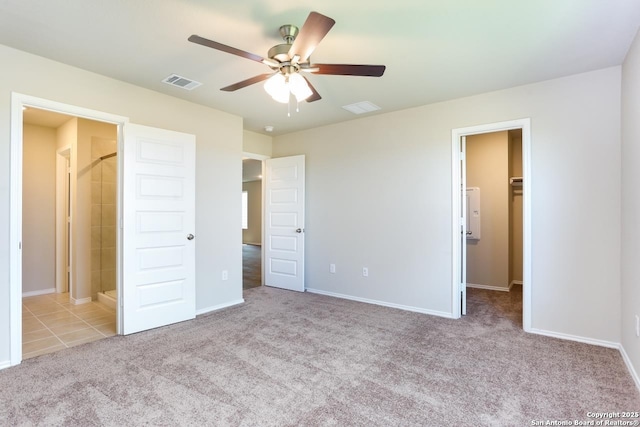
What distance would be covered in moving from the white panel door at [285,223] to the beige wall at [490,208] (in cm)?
280

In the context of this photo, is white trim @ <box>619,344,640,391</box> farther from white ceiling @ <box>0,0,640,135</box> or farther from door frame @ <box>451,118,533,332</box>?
white ceiling @ <box>0,0,640,135</box>

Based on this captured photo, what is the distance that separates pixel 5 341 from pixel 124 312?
85 centimetres

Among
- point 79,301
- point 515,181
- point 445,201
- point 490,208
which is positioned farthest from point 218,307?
point 515,181

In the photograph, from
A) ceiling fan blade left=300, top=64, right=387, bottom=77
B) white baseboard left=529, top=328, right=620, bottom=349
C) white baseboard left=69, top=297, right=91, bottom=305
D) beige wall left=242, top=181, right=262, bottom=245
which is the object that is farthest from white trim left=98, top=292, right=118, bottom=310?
beige wall left=242, top=181, right=262, bottom=245

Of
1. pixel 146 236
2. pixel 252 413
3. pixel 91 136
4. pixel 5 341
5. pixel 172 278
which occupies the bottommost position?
pixel 252 413

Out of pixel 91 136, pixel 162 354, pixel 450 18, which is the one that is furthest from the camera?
pixel 91 136

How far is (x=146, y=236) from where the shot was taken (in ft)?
11.0

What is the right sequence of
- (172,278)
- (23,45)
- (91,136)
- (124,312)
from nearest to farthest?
(23,45) → (124,312) → (172,278) → (91,136)

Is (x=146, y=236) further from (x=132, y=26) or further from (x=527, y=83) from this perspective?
(x=527, y=83)

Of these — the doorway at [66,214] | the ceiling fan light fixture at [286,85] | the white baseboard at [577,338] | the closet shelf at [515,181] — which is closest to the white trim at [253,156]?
the doorway at [66,214]

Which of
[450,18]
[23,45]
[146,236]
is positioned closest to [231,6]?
[450,18]

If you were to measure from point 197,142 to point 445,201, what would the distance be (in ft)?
10.1

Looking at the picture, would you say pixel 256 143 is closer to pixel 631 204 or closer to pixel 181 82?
pixel 181 82

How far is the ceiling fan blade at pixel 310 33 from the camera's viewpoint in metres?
1.68
